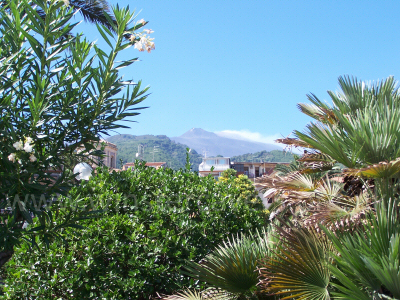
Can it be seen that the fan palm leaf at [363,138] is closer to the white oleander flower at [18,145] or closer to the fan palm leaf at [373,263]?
the fan palm leaf at [373,263]

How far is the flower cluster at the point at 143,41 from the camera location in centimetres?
222

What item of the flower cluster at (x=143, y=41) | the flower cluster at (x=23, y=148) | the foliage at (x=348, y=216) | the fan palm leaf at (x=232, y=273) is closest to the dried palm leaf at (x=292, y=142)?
the foliage at (x=348, y=216)

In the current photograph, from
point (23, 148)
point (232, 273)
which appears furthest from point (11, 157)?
point (232, 273)

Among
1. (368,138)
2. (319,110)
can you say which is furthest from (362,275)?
(319,110)

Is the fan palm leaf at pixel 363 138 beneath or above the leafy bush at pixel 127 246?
above

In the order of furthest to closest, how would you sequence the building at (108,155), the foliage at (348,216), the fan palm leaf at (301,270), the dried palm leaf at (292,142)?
the dried palm leaf at (292,142), the building at (108,155), the fan palm leaf at (301,270), the foliage at (348,216)

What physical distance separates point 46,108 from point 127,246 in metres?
2.14

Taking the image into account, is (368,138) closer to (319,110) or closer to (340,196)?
(340,196)

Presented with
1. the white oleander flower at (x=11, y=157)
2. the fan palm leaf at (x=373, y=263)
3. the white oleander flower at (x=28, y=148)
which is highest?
the white oleander flower at (x=28, y=148)

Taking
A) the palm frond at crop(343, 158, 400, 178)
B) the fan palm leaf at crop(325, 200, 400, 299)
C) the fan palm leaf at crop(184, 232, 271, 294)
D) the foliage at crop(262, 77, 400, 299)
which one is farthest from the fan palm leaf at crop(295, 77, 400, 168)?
the fan palm leaf at crop(184, 232, 271, 294)

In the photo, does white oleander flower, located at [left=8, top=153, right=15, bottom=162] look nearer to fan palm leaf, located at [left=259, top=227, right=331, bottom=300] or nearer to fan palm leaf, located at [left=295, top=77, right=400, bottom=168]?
fan palm leaf, located at [left=259, top=227, right=331, bottom=300]

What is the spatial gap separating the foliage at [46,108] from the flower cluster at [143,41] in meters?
0.05

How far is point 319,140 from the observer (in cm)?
376

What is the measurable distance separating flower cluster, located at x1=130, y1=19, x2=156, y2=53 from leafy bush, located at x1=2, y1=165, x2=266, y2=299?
6.47 feet
